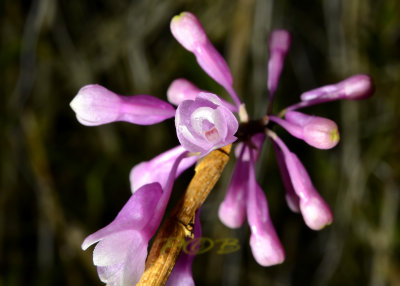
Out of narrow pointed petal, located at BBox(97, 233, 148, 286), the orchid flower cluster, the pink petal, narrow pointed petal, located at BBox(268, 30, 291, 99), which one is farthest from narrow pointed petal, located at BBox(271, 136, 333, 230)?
narrow pointed petal, located at BBox(97, 233, 148, 286)

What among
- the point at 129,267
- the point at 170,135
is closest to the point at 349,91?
the point at 129,267

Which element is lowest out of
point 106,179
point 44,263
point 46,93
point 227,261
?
point 227,261

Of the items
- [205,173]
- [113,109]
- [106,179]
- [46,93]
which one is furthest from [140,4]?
[205,173]

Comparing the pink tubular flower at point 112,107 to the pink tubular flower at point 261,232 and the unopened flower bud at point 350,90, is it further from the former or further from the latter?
the unopened flower bud at point 350,90

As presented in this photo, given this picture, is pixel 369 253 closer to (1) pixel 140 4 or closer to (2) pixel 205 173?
(1) pixel 140 4

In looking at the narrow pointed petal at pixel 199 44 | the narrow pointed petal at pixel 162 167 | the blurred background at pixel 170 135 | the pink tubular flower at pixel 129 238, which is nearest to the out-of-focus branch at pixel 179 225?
the pink tubular flower at pixel 129 238

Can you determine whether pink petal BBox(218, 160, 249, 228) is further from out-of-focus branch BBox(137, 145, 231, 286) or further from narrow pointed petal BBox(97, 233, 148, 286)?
narrow pointed petal BBox(97, 233, 148, 286)

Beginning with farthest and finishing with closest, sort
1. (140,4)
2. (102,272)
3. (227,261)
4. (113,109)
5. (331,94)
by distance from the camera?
1. (140,4)
2. (227,261)
3. (331,94)
4. (113,109)
5. (102,272)
